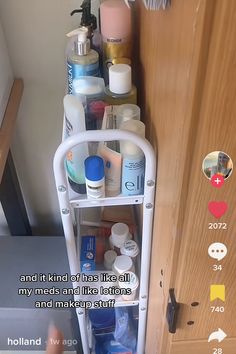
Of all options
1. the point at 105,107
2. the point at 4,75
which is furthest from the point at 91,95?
the point at 4,75

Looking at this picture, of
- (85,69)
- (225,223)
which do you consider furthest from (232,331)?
(85,69)

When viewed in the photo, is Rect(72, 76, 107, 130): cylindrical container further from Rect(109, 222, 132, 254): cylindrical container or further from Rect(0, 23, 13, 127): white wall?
Rect(109, 222, 132, 254): cylindrical container

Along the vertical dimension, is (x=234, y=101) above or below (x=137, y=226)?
above

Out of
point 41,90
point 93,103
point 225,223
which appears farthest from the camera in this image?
point 41,90

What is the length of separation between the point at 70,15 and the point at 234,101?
0.56 metres

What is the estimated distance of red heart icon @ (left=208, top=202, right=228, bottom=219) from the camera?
20.7 inches

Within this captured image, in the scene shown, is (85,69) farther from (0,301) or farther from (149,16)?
(0,301)

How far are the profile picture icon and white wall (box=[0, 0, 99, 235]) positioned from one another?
54 cm

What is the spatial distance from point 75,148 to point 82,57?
0.57 ft

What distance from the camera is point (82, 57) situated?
73cm

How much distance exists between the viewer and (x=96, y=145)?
0.76 m

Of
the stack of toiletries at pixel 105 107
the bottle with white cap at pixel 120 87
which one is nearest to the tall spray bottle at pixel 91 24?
the stack of toiletries at pixel 105 107

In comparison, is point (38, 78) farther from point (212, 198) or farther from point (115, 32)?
point (212, 198)

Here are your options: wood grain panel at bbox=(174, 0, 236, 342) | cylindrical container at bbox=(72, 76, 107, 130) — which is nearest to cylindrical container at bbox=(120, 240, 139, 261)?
wood grain panel at bbox=(174, 0, 236, 342)
